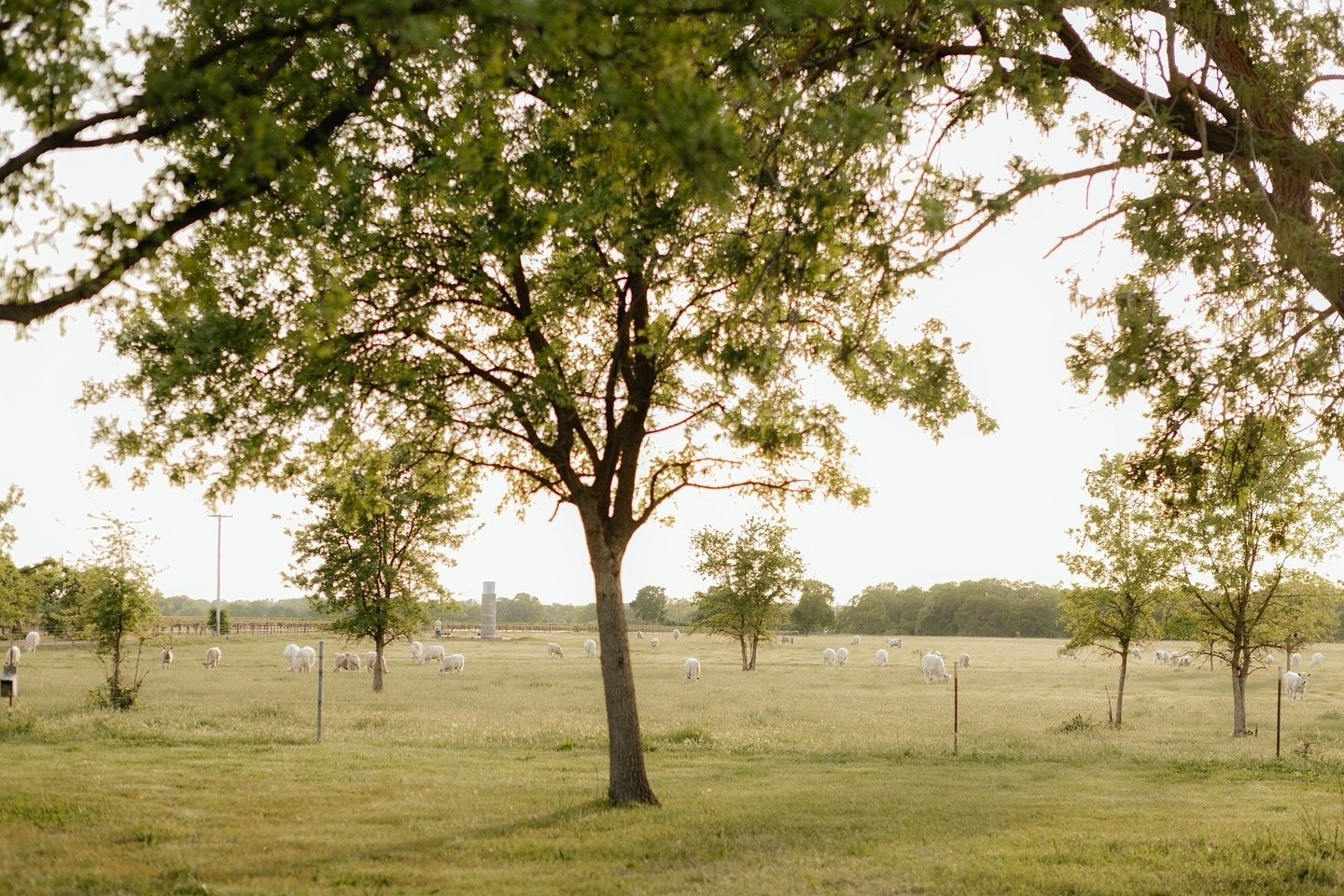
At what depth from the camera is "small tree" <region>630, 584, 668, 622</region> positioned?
541 feet

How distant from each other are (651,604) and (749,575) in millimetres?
110237

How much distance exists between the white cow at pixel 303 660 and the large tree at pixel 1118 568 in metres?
34.9

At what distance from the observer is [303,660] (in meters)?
50.3

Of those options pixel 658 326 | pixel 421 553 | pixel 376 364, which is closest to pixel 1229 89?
pixel 658 326

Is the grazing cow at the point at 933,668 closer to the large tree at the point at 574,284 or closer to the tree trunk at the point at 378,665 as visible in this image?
the tree trunk at the point at 378,665

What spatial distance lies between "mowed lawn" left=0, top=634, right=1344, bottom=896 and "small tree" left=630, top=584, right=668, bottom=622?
13471 cm

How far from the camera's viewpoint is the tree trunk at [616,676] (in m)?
13.2

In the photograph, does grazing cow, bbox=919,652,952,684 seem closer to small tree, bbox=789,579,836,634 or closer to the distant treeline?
small tree, bbox=789,579,836,634

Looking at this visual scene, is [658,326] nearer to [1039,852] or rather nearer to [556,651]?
[1039,852]

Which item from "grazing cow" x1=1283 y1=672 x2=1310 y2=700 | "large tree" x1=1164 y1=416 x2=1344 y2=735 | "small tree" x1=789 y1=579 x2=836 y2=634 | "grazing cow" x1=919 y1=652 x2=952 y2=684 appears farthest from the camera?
"small tree" x1=789 y1=579 x2=836 y2=634

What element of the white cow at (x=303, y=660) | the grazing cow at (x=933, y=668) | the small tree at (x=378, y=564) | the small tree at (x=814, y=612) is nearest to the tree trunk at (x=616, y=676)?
the small tree at (x=378, y=564)

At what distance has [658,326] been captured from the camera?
11188mm

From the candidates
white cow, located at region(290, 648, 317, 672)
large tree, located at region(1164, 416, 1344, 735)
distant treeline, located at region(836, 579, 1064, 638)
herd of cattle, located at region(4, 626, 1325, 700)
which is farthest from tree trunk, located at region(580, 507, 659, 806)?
distant treeline, located at region(836, 579, 1064, 638)

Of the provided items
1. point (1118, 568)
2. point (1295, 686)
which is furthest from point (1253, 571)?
point (1295, 686)
